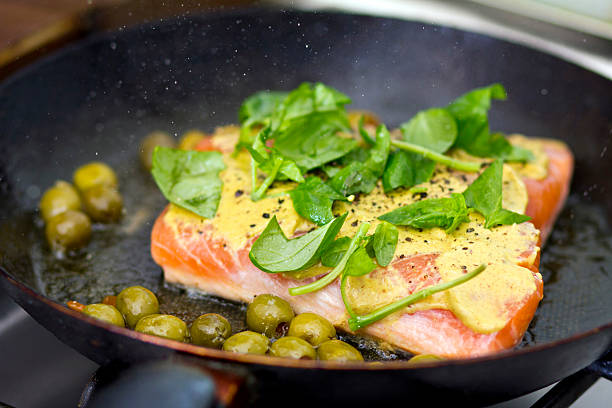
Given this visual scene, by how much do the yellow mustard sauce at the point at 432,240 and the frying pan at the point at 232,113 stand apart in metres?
0.22

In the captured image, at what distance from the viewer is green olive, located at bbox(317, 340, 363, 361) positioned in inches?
66.0

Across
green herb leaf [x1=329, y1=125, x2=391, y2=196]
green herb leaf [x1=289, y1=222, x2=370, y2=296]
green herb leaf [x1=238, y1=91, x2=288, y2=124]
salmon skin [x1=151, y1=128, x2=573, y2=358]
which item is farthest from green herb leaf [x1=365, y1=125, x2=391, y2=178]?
green herb leaf [x1=238, y1=91, x2=288, y2=124]

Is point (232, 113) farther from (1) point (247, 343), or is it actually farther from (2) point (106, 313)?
(1) point (247, 343)

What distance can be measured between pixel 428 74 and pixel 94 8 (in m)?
1.96

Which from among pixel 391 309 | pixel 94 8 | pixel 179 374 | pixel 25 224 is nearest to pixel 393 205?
pixel 391 309

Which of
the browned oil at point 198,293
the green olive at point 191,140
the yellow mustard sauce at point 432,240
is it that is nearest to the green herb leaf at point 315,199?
the yellow mustard sauce at point 432,240

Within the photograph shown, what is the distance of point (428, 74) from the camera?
301cm

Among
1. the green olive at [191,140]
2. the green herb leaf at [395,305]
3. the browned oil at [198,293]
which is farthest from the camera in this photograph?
the green olive at [191,140]

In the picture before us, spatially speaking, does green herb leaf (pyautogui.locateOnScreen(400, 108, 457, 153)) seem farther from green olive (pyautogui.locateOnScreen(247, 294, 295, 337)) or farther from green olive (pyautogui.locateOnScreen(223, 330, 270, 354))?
green olive (pyautogui.locateOnScreen(223, 330, 270, 354))

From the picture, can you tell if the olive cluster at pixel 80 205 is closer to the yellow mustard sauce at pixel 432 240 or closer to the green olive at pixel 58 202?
the green olive at pixel 58 202

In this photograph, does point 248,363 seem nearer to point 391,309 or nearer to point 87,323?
point 87,323

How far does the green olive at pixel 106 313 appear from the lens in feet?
6.05

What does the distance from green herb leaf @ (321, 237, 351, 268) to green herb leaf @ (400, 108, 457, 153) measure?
619 millimetres

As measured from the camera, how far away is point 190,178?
86.4 inches
